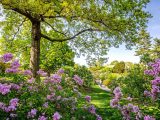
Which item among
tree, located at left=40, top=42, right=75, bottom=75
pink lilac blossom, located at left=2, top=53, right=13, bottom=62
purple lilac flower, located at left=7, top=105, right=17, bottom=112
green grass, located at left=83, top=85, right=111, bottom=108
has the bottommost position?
green grass, located at left=83, top=85, right=111, bottom=108

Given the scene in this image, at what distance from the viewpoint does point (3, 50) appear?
23031 millimetres

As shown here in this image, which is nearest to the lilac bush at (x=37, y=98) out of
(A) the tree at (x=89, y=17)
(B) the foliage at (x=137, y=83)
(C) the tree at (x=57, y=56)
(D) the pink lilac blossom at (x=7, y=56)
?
(D) the pink lilac blossom at (x=7, y=56)

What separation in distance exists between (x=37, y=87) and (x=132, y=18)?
35.8 ft

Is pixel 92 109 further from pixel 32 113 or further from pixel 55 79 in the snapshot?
pixel 32 113

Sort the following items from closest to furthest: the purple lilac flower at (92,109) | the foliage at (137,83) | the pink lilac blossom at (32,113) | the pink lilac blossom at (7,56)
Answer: the pink lilac blossom at (32,113), the pink lilac blossom at (7,56), the purple lilac flower at (92,109), the foliage at (137,83)

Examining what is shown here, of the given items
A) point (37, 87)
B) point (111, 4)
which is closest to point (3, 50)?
point (111, 4)

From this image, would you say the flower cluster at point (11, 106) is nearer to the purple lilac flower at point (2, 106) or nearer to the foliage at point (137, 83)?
the purple lilac flower at point (2, 106)

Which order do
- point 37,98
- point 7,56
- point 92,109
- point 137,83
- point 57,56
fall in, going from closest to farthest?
point 37,98, point 7,56, point 92,109, point 137,83, point 57,56

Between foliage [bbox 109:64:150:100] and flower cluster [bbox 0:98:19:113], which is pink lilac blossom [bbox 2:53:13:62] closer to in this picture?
flower cluster [bbox 0:98:19:113]

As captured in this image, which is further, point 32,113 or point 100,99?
point 100,99

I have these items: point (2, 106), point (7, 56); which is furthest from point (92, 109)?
point (7, 56)

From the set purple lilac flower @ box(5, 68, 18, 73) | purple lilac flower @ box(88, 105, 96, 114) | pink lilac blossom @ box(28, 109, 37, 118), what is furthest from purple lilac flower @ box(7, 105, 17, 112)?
purple lilac flower @ box(88, 105, 96, 114)

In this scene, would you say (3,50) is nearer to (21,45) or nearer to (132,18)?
(21,45)

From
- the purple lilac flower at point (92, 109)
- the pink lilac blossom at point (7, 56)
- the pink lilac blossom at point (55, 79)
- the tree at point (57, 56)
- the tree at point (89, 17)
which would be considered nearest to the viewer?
the pink lilac blossom at point (7, 56)
